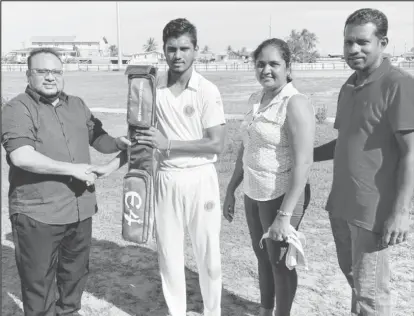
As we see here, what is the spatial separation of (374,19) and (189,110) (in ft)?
3.61

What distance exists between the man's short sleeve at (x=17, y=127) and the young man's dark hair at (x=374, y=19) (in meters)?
1.78

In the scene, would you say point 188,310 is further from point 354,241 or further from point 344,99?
point 344,99

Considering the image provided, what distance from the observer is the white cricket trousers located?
2.87 metres

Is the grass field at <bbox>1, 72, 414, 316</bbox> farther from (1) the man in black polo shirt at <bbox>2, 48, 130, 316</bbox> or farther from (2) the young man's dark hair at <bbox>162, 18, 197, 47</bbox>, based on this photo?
(2) the young man's dark hair at <bbox>162, 18, 197, 47</bbox>

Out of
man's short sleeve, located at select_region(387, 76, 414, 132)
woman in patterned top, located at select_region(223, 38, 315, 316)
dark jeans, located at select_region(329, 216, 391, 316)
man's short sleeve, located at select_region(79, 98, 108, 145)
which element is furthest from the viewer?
man's short sleeve, located at select_region(79, 98, 108, 145)

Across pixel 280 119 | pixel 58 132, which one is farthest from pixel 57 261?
pixel 280 119

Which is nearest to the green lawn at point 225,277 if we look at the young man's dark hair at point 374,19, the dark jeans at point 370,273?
the dark jeans at point 370,273

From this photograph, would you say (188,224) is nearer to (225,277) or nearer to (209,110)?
(209,110)

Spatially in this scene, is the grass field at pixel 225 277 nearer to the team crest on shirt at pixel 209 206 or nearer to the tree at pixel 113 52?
the team crest on shirt at pixel 209 206

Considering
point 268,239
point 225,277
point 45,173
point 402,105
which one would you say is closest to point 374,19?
point 402,105

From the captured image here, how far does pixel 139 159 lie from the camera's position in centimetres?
274

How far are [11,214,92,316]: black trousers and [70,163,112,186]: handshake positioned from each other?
351 mm

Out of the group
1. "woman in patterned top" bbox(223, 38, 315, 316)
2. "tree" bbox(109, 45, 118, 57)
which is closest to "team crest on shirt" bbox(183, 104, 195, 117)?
"woman in patterned top" bbox(223, 38, 315, 316)

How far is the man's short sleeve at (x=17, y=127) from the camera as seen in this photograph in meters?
2.58
